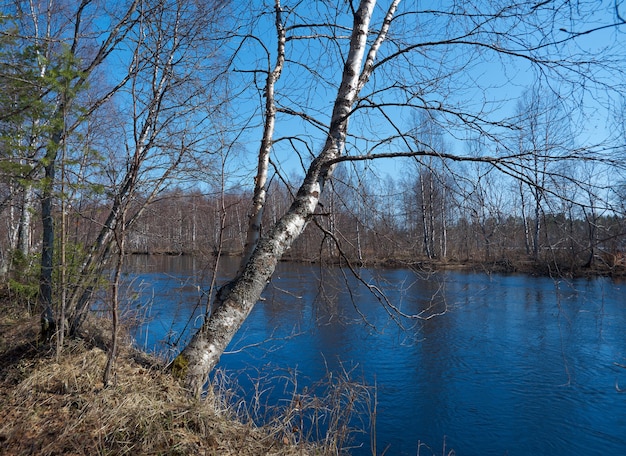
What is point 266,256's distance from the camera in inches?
117

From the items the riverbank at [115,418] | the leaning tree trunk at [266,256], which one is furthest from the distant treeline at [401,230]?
the riverbank at [115,418]

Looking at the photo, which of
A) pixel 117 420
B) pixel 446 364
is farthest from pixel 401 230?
pixel 446 364

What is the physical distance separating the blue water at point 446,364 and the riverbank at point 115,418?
752mm

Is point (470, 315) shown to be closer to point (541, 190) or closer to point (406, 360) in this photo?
point (406, 360)

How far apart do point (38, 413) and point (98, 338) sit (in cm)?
201

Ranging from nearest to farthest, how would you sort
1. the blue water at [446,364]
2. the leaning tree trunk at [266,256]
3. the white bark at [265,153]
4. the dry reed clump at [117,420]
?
the dry reed clump at [117,420] → the leaning tree trunk at [266,256] → the white bark at [265,153] → the blue water at [446,364]

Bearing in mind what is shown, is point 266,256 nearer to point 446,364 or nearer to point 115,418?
point 115,418

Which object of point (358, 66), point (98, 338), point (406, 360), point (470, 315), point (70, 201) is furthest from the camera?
point (470, 315)

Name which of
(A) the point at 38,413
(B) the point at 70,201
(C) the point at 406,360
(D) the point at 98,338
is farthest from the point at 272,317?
(A) the point at 38,413

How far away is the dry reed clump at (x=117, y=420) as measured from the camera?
263 cm

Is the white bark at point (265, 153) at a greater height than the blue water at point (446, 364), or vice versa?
the white bark at point (265, 153)

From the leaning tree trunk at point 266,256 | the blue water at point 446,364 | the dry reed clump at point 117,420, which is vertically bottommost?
the blue water at point 446,364

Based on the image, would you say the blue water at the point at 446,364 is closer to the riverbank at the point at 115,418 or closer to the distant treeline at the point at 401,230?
the distant treeline at the point at 401,230

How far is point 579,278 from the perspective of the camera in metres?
17.5
